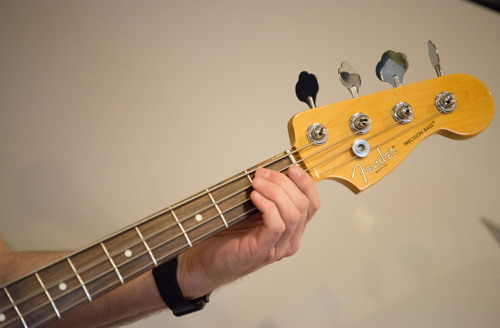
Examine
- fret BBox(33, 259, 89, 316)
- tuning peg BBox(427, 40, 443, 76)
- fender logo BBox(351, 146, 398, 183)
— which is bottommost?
fender logo BBox(351, 146, 398, 183)

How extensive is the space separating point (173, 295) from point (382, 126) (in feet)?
1.62

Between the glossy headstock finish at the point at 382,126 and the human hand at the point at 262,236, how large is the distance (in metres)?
0.06

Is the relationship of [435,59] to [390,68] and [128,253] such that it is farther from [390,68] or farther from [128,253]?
[128,253]

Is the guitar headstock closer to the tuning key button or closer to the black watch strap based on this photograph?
the tuning key button

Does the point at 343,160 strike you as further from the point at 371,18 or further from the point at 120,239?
the point at 371,18

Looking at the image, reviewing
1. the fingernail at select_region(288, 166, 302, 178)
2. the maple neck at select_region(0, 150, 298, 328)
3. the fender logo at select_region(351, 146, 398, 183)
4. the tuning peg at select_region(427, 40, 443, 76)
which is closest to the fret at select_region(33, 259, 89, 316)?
the maple neck at select_region(0, 150, 298, 328)

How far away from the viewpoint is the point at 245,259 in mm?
596

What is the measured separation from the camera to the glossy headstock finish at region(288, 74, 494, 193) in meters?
0.65

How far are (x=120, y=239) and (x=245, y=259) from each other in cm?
19

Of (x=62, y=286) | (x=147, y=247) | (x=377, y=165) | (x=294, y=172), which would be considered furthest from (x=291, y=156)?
(x=62, y=286)

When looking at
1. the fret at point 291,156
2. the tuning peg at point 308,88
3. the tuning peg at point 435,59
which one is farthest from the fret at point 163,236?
the tuning peg at point 435,59

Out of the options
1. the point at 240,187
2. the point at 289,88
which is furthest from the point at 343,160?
the point at 289,88

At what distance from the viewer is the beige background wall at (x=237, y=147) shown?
87 centimetres

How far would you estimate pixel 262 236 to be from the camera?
0.57m
